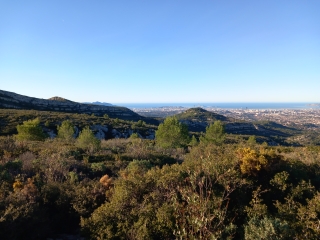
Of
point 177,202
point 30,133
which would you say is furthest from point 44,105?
point 177,202

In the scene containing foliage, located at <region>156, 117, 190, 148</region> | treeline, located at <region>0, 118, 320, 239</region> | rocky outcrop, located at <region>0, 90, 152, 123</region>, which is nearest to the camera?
treeline, located at <region>0, 118, 320, 239</region>

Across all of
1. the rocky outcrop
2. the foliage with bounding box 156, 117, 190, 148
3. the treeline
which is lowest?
the foliage with bounding box 156, 117, 190, 148

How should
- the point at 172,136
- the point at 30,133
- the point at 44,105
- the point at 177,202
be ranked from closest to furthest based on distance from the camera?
the point at 177,202 → the point at 30,133 → the point at 172,136 → the point at 44,105

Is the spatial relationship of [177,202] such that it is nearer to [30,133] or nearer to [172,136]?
[172,136]

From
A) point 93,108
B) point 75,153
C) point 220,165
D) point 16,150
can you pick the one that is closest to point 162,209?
point 220,165

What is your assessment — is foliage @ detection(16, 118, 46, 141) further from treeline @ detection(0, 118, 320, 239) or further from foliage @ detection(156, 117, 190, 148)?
treeline @ detection(0, 118, 320, 239)

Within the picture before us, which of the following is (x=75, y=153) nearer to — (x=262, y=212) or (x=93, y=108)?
(x=262, y=212)

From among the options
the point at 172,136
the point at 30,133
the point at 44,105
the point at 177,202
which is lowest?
the point at 172,136

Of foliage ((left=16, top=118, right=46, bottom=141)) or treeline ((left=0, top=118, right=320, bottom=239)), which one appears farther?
foliage ((left=16, top=118, right=46, bottom=141))

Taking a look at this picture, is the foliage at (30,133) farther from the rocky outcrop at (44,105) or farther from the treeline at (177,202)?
the rocky outcrop at (44,105)

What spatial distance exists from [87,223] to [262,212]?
16.8 feet

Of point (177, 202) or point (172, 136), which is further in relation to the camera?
point (172, 136)

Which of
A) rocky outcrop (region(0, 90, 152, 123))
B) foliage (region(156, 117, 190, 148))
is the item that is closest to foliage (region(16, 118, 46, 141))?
foliage (region(156, 117, 190, 148))

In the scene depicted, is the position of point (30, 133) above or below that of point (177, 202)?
below
